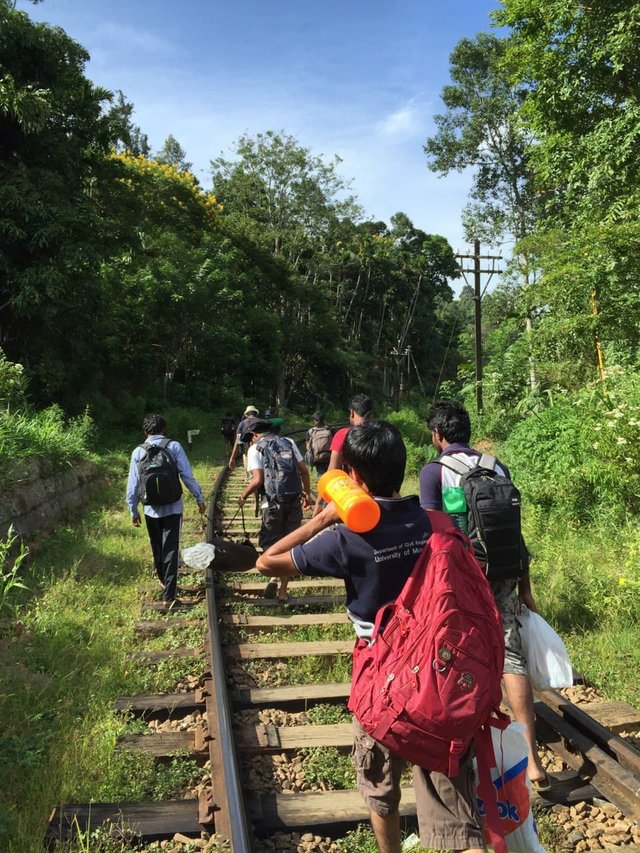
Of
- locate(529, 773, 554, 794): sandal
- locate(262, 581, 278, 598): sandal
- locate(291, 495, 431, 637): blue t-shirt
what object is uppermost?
locate(291, 495, 431, 637): blue t-shirt

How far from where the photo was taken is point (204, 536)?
8406 millimetres

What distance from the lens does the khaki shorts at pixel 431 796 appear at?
2.04 metres

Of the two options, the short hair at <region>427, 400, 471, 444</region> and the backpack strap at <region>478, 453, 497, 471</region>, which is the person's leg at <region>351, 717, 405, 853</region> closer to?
the backpack strap at <region>478, 453, 497, 471</region>

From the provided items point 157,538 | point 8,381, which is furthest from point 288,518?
point 8,381

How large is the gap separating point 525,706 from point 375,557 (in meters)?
1.52

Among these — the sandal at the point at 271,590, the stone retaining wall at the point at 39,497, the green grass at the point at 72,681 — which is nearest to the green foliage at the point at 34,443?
the stone retaining wall at the point at 39,497

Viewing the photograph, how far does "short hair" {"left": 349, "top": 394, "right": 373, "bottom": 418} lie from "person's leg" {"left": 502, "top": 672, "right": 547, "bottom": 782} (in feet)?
9.71

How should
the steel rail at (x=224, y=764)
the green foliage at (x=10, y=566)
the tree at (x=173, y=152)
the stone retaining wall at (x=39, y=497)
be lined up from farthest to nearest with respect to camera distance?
the tree at (x=173, y=152) → the stone retaining wall at (x=39, y=497) → the green foliage at (x=10, y=566) → the steel rail at (x=224, y=764)

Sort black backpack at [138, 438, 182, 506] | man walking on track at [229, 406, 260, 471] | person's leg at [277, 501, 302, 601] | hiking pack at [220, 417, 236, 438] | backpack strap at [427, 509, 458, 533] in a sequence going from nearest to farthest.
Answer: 1. backpack strap at [427, 509, 458, 533]
2. black backpack at [138, 438, 182, 506]
3. person's leg at [277, 501, 302, 601]
4. man walking on track at [229, 406, 260, 471]
5. hiking pack at [220, 417, 236, 438]

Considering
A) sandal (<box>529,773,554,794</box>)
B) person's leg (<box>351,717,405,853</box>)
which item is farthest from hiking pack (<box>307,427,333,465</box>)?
person's leg (<box>351,717,405,853</box>)

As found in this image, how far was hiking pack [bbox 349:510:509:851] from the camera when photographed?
196cm

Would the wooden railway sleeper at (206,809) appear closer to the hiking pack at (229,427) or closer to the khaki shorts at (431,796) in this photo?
the khaki shorts at (431,796)

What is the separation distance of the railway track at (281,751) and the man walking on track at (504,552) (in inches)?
12.3

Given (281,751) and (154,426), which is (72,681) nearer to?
(281,751)
